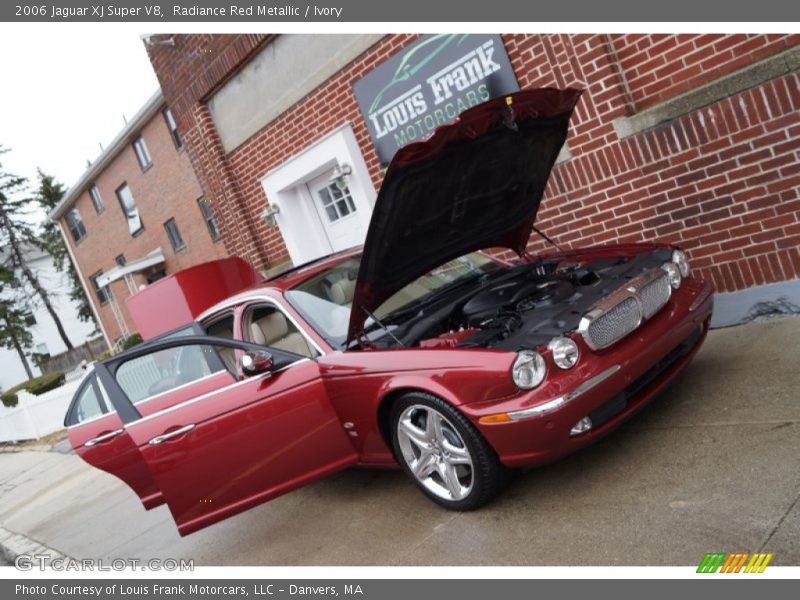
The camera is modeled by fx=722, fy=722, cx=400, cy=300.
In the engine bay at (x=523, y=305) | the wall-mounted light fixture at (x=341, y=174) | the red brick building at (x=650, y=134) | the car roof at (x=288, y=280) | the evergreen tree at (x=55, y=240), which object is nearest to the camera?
the engine bay at (x=523, y=305)

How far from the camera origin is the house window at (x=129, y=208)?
85.3 ft

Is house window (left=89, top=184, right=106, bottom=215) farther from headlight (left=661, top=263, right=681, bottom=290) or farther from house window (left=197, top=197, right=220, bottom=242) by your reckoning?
headlight (left=661, top=263, right=681, bottom=290)

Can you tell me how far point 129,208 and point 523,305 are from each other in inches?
982

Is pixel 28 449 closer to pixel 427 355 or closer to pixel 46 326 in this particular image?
pixel 427 355

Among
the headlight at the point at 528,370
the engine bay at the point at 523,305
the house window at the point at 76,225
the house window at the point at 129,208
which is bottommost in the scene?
the headlight at the point at 528,370

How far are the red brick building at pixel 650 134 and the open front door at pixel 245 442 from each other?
3.18 metres

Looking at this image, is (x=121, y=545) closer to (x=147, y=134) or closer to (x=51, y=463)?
(x=51, y=463)

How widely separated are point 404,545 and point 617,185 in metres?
3.58

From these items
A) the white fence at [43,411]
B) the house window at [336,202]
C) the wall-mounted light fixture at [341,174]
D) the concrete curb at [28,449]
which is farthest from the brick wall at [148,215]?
the wall-mounted light fixture at [341,174]

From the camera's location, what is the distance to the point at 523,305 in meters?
4.05

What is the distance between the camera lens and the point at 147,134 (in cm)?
2277

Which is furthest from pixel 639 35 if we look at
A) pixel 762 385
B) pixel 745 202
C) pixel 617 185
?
pixel 762 385

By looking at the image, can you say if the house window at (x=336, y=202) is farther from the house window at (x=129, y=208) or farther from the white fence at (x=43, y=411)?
the house window at (x=129, y=208)

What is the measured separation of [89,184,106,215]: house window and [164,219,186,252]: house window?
5.08 meters
